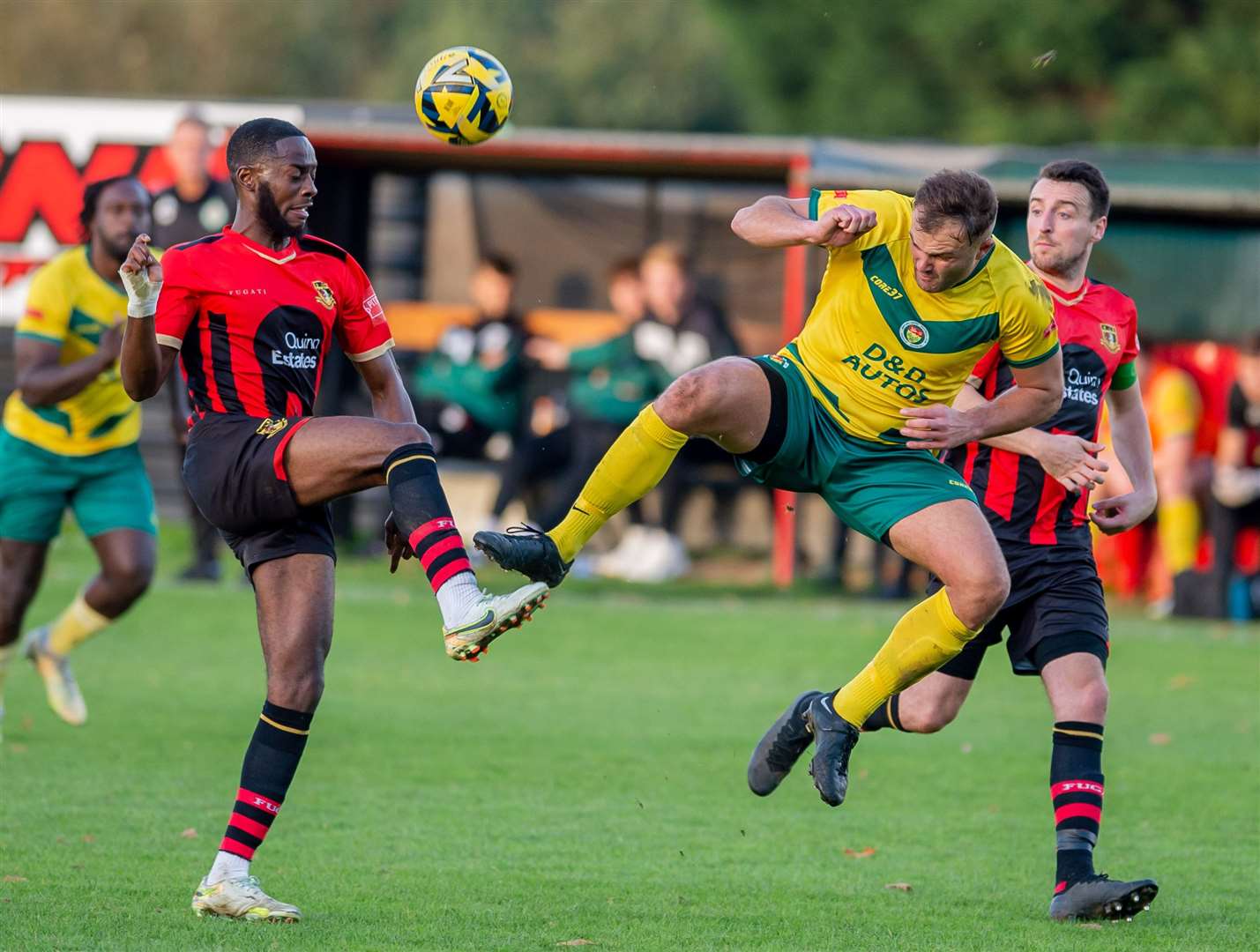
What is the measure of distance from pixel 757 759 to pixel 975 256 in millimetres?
2074

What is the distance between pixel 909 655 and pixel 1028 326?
1224mm

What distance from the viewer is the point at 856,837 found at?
7.60m

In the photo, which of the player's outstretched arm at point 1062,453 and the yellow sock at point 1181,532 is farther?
the yellow sock at point 1181,532

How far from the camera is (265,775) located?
19.9ft

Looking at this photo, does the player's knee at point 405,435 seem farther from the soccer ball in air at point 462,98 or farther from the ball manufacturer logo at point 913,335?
the ball manufacturer logo at point 913,335

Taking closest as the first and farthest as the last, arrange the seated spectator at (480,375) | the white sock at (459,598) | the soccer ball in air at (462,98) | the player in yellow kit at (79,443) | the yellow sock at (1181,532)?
1. the white sock at (459,598)
2. the soccer ball in air at (462,98)
3. the player in yellow kit at (79,443)
4. the yellow sock at (1181,532)
5. the seated spectator at (480,375)

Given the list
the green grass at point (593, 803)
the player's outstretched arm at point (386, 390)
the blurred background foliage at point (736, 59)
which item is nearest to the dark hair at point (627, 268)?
the green grass at point (593, 803)

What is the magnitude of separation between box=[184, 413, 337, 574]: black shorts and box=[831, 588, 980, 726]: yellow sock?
194cm

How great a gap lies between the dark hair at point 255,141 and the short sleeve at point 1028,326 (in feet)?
8.27

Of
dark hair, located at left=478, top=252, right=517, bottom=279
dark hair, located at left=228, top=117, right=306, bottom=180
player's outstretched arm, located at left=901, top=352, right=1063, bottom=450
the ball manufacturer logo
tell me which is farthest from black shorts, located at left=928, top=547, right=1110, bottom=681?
dark hair, located at left=478, top=252, right=517, bottom=279

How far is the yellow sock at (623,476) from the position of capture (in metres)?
6.30

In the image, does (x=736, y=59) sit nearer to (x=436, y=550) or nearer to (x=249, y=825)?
(x=436, y=550)

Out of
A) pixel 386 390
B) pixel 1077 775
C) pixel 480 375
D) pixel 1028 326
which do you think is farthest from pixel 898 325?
pixel 480 375

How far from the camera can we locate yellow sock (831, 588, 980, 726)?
6.27 meters
